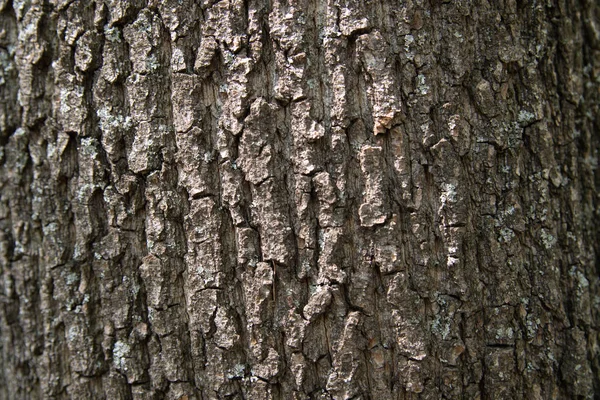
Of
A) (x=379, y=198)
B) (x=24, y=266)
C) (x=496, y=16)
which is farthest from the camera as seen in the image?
(x=24, y=266)

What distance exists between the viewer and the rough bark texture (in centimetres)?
138

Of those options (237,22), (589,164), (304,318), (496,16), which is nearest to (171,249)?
(304,318)

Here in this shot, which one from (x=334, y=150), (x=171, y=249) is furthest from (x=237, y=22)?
(x=171, y=249)

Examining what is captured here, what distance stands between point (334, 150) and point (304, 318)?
49cm

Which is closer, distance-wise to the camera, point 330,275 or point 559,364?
point 330,275

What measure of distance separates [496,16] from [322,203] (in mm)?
792

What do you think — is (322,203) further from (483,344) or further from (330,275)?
(483,344)

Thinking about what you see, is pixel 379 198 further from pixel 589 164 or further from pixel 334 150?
→ pixel 589 164

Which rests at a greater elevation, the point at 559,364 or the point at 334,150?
the point at 334,150

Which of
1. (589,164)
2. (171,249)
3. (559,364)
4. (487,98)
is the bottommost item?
(559,364)

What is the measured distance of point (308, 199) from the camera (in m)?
1.38

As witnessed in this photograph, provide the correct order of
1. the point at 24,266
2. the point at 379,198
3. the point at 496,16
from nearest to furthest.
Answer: the point at 379,198
the point at 496,16
the point at 24,266

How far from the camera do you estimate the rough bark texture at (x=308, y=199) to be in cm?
138

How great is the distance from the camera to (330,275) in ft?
4.52
